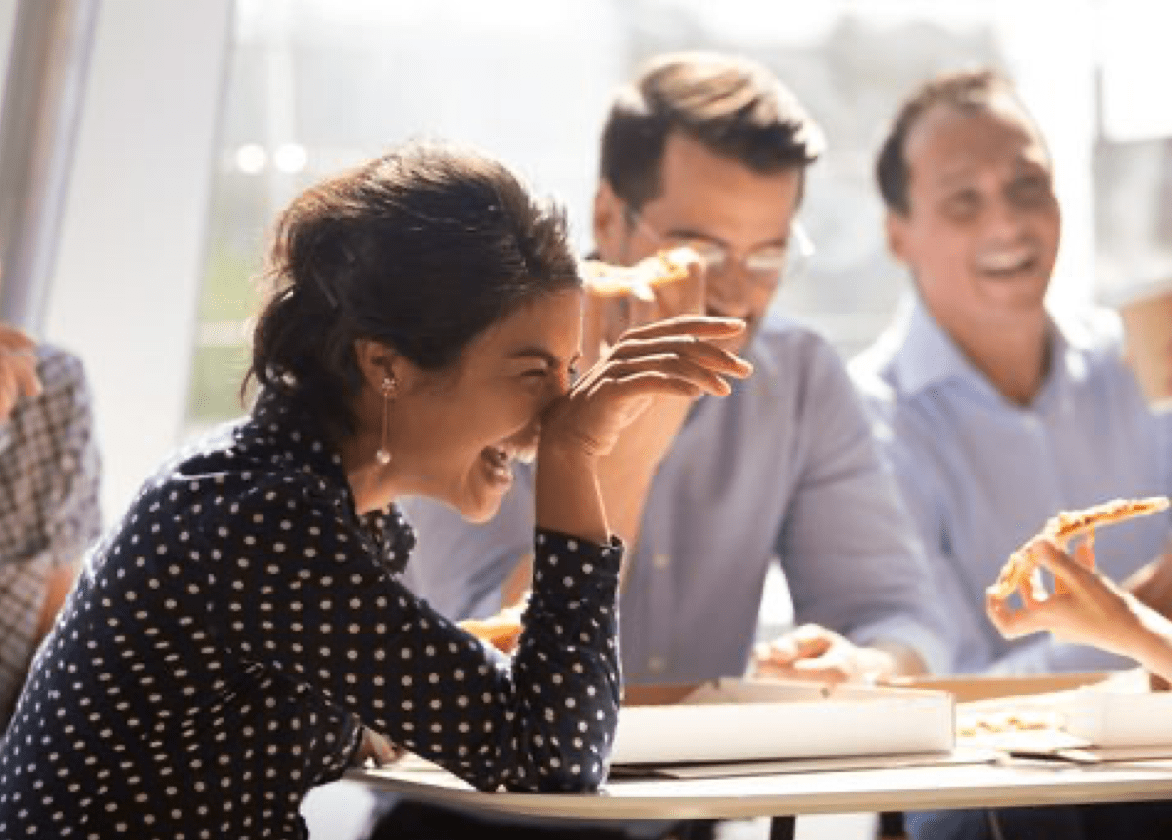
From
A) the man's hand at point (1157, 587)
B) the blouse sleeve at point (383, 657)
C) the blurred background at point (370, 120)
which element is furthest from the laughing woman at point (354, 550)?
the blurred background at point (370, 120)

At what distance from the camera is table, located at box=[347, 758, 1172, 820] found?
174 cm

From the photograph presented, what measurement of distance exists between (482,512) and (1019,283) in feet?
6.95

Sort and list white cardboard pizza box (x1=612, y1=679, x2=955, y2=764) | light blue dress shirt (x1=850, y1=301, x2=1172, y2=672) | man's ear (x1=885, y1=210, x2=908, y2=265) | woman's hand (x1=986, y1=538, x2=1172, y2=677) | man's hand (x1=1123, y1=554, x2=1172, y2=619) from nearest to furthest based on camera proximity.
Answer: white cardboard pizza box (x1=612, y1=679, x2=955, y2=764) < woman's hand (x1=986, y1=538, x2=1172, y2=677) < man's hand (x1=1123, y1=554, x2=1172, y2=619) < light blue dress shirt (x1=850, y1=301, x2=1172, y2=672) < man's ear (x1=885, y1=210, x2=908, y2=265)

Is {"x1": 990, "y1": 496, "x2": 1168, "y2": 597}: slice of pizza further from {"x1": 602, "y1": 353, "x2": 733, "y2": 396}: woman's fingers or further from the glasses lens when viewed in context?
the glasses lens

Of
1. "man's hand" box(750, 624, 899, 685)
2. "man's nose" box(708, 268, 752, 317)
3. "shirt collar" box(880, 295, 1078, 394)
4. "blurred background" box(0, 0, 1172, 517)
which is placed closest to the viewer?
"man's hand" box(750, 624, 899, 685)

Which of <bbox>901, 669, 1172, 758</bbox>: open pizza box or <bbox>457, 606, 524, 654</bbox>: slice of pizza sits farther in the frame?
<bbox>457, 606, 524, 654</bbox>: slice of pizza

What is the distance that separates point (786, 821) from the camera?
1.78 m

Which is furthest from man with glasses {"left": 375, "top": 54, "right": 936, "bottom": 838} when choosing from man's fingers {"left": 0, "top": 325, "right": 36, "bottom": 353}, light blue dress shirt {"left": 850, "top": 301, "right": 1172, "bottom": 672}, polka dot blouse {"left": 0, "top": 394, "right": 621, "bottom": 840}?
polka dot blouse {"left": 0, "top": 394, "right": 621, "bottom": 840}

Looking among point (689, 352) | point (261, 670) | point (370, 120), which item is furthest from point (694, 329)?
point (370, 120)

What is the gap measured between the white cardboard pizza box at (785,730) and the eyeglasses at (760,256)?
1.03 metres

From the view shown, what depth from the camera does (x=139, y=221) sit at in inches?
165

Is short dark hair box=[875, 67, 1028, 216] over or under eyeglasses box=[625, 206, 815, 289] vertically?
over

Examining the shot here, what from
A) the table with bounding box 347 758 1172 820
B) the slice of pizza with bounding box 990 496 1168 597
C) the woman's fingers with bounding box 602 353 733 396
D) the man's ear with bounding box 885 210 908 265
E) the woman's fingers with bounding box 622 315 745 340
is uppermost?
the man's ear with bounding box 885 210 908 265

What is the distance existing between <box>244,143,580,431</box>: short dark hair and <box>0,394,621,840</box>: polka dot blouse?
0.34 ft
